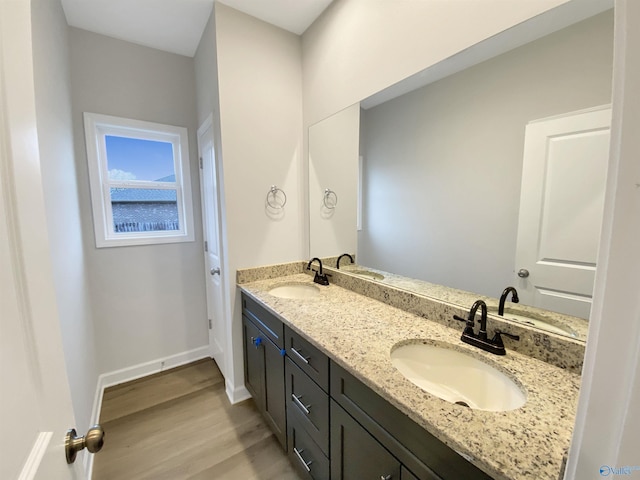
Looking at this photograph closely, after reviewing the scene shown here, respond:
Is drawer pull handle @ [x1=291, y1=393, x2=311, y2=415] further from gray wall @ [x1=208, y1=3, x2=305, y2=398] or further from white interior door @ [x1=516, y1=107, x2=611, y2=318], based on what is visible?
white interior door @ [x1=516, y1=107, x2=611, y2=318]

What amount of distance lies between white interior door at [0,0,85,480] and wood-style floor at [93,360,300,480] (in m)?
1.29

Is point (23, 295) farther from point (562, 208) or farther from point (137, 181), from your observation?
point (137, 181)

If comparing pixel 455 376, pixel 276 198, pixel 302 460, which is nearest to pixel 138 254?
pixel 276 198

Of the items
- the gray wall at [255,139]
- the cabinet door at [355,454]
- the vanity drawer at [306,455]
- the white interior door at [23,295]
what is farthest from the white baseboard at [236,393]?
the white interior door at [23,295]

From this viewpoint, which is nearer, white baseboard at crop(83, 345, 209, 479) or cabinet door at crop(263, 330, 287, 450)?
cabinet door at crop(263, 330, 287, 450)

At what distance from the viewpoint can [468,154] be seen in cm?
122

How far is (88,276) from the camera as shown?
6.72ft

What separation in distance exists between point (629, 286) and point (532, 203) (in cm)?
87

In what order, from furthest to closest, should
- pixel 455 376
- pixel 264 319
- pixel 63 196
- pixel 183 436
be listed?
pixel 183 436
pixel 264 319
pixel 63 196
pixel 455 376

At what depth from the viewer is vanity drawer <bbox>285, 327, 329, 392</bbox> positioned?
1093 mm

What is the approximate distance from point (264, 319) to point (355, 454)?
33.5 inches

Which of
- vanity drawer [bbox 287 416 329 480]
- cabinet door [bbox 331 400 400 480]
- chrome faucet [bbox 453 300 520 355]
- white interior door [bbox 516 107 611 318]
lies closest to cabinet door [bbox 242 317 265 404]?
vanity drawer [bbox 287 416 329 480]

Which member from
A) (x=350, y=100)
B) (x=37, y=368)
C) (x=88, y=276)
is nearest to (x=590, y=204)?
(x=350, y=100)

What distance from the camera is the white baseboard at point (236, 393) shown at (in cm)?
200
